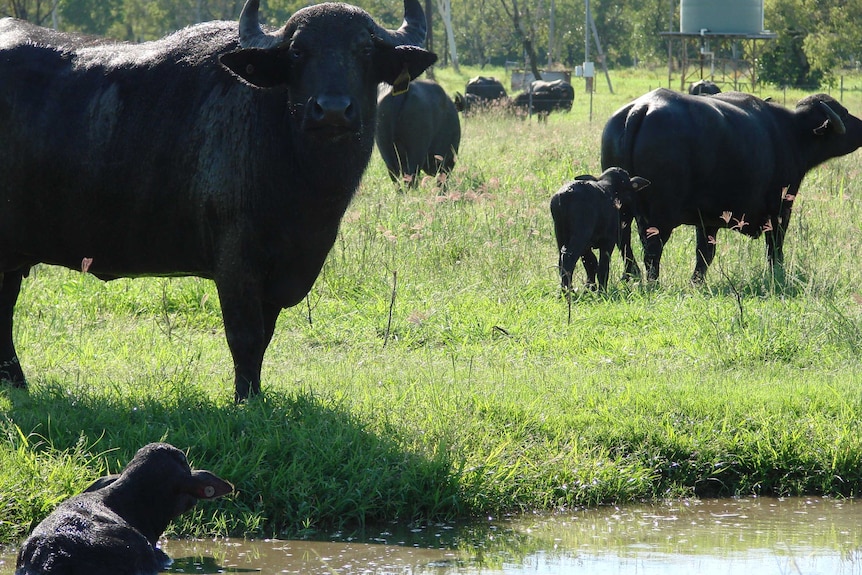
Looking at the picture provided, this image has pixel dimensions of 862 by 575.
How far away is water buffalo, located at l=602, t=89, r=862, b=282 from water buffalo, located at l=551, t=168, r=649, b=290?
2.17 feet

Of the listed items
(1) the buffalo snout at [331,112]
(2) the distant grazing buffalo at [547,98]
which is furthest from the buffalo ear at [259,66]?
(2) the distant grazing buffalo at [547,98]

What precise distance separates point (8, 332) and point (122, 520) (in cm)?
295

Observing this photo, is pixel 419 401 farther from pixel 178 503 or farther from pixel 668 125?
pixel 668 125

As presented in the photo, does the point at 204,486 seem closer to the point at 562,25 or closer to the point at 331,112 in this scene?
the point at 331,112

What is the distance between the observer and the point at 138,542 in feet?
14.1

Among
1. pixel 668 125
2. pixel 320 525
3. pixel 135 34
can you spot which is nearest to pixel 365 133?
pixel 320 525

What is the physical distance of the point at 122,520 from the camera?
14.1 feet

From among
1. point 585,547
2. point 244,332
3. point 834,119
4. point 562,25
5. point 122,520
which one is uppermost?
point 834,119

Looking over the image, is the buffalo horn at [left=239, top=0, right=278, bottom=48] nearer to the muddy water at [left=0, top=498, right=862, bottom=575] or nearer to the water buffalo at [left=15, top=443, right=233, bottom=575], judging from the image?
the water buffalo at [left=15, top=443, right=233, bottom=575]

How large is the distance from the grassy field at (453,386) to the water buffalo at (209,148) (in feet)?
2.27

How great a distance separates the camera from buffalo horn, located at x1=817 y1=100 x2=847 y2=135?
37.4 ft

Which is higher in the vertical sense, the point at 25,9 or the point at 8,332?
the point at 25,9

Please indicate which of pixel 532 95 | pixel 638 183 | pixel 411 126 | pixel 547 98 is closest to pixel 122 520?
pixel 638 183

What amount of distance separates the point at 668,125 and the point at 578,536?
6.17 meters
